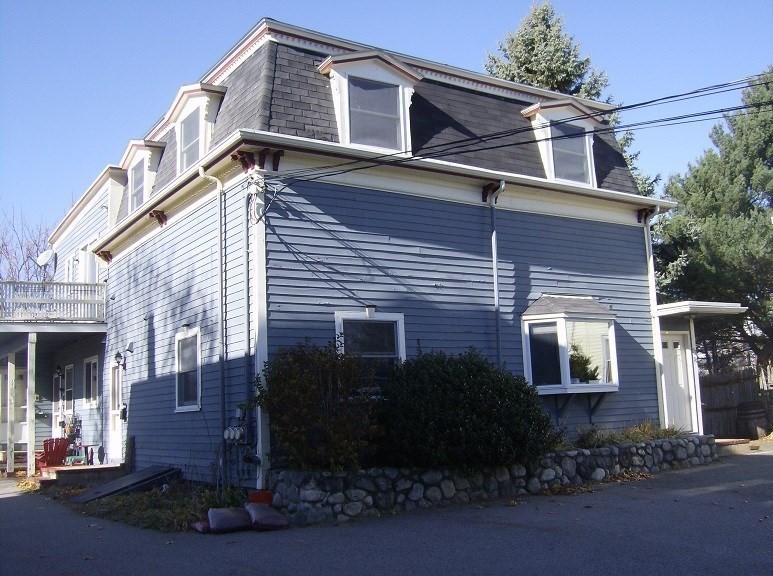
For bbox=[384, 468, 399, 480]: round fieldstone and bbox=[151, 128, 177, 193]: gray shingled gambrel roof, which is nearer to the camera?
bbox=[384, 468, 399, 480]: round fieldstone

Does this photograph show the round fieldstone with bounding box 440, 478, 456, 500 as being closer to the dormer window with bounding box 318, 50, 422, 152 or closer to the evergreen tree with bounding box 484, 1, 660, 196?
the dormer window with bounding box 318, 50, 422, 152

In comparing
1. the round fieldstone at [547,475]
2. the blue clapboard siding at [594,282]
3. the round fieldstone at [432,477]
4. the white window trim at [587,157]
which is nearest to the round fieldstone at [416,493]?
the round fieldstone at [432,477]

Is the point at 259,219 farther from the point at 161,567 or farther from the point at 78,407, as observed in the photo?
the point at 78,407

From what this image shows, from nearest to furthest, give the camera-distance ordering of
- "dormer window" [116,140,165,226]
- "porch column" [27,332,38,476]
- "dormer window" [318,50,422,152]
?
1. "dormer window" [318,50,422,152]
2. "dormer window" [116,140,165,226]
3. "porch column" [27,332,38,476]

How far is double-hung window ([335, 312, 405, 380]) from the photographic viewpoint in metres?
13.0

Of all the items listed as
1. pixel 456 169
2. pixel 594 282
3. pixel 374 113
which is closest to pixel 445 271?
pixel 456 169

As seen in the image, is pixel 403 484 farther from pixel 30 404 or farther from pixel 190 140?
pixel 30 404

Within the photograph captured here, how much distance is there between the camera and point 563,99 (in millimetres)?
17156

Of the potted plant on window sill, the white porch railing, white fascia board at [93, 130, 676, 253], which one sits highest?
white fascia board at [93, 130, 676, 253]

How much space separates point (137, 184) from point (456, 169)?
7.58m

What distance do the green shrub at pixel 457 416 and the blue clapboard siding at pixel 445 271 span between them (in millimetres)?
1409

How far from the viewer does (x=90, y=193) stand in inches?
837

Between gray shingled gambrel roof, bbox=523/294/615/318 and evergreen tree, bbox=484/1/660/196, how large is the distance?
32.5 feet

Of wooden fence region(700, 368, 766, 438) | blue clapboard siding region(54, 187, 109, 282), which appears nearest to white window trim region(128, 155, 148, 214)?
blue clapboard siding region(54, 187, 109, 282)
